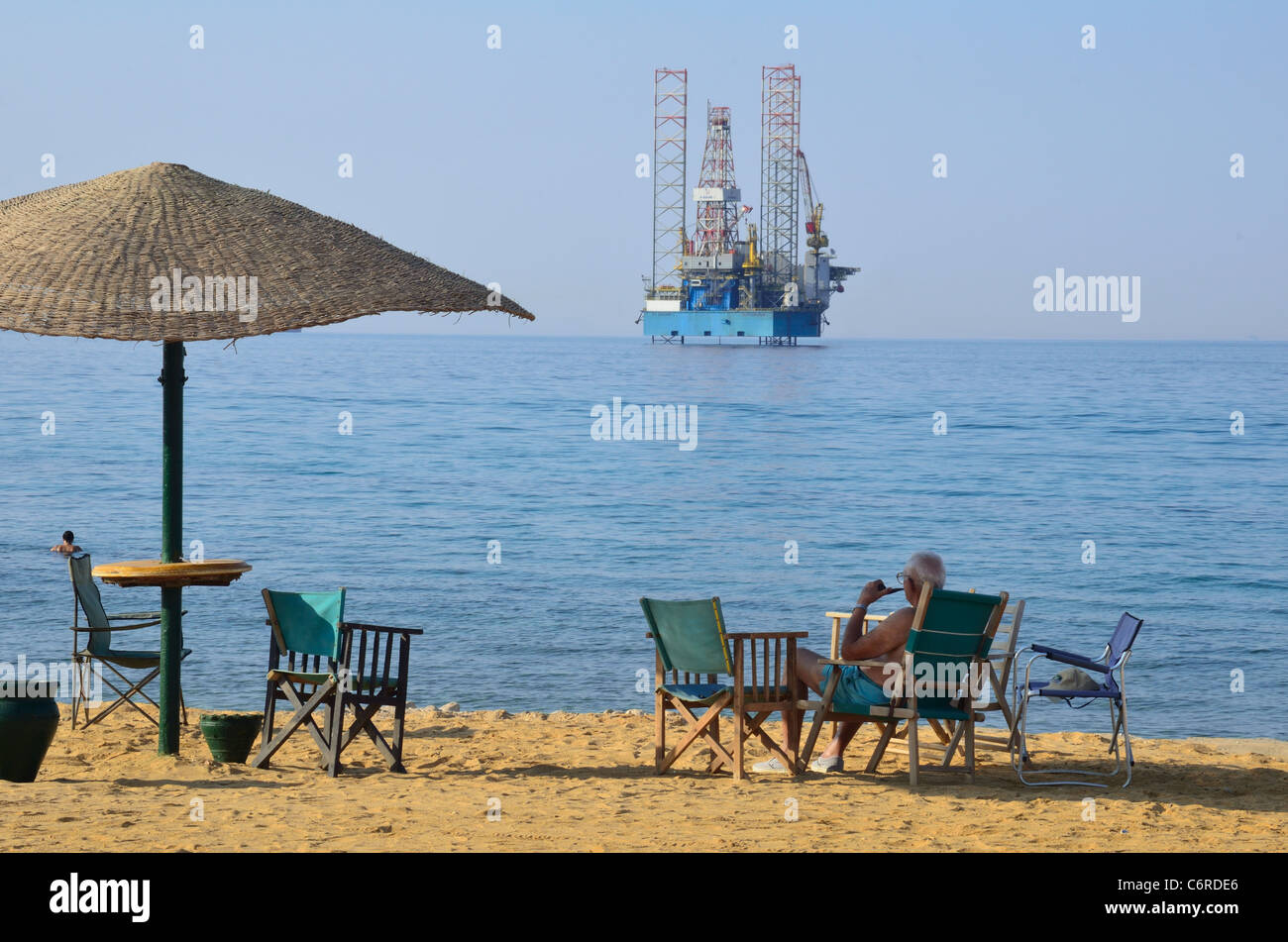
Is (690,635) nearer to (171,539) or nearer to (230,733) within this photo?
(230,733)

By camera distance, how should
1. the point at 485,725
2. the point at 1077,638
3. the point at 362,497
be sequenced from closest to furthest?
1. the point at 485,725
2. the point at 1077,638
3. the point at 362,497

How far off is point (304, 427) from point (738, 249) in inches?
2223

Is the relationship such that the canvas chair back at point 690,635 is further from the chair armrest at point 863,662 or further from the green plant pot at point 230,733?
the green plant pot at point 230,733

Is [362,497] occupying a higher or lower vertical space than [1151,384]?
lower

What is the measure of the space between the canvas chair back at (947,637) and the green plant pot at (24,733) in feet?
11.4

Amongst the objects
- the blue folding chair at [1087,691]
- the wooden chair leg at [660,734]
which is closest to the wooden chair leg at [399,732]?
the wooden chair leg at [660,734]

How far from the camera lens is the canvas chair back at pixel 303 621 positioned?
580 cm

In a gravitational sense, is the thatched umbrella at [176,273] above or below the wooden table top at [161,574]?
above

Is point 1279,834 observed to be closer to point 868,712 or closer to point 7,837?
point 868,712

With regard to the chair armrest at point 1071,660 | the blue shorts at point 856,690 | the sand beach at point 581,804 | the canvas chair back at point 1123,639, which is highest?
the canvas chair back at point 1123,639

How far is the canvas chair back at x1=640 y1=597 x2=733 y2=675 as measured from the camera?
5.68 m
